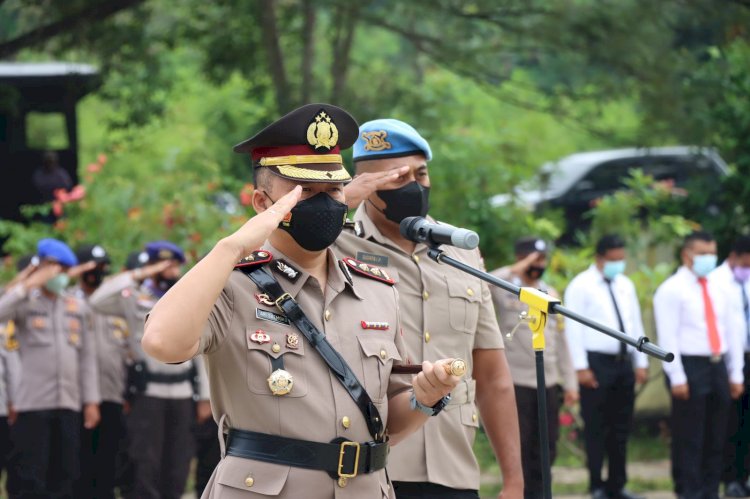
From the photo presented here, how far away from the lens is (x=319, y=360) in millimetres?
3486

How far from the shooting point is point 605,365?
962 cm

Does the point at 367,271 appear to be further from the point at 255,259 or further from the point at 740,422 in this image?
the point at 740,422

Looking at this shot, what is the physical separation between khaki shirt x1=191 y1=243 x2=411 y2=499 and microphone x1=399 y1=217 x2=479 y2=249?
0.40 metres

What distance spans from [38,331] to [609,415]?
4509 mm

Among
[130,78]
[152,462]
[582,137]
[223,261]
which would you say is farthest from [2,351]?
[582,137]

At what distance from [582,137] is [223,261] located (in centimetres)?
2280

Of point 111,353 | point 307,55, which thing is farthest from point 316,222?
point 307,55

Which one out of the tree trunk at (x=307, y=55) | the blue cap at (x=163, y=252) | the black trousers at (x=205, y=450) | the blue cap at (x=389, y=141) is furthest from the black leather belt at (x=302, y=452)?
the tree trunk at (x=307, y=55)

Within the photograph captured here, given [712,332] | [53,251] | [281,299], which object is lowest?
[712,332]

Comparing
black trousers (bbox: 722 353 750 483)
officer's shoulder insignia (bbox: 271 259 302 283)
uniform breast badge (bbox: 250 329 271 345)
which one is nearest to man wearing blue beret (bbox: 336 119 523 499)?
officer's shoulder insignia (bbox: 271 259 302 283)

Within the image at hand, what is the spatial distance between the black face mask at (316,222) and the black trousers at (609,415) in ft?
21.1

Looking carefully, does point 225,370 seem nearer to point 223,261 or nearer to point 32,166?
point 223,261

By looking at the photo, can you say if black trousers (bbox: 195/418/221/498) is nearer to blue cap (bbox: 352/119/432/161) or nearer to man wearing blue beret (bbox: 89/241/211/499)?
man wearing blue beret (bbox: 89/241/211/499)

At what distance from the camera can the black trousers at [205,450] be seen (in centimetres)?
933
